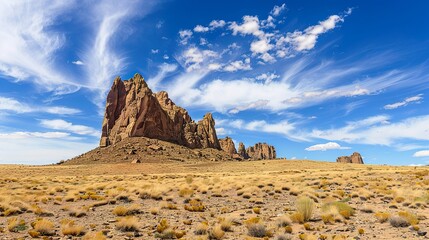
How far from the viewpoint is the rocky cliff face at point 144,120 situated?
139000mm

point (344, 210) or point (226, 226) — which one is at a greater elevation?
point (344, 210)

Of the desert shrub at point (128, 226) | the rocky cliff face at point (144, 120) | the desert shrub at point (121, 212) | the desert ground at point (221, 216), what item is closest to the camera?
the desert ground at point (221, 216)

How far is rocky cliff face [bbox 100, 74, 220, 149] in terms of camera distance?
139000 millimetres

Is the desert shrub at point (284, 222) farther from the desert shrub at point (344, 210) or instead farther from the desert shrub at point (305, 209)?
the desert shrub at point (344, 210)

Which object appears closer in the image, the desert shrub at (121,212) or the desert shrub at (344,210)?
the desert shrub at (344,210)

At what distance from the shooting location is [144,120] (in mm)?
138000

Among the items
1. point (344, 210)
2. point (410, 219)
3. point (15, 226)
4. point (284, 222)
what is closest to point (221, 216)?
point (284, 222)

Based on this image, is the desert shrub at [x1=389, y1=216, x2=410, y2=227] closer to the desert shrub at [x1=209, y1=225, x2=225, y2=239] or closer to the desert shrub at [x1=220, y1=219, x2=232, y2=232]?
the desert shrub at [x1=220, y1=219, x2=232, y2=232]

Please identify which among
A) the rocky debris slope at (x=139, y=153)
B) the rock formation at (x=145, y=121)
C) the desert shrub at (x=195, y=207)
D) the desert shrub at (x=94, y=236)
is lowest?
the desert shrub at (x=94, y=236)

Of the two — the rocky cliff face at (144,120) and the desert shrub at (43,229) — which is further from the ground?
the rocky cliff face at (144,120)

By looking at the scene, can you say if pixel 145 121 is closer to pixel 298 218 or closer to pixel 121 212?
pixel 121 212

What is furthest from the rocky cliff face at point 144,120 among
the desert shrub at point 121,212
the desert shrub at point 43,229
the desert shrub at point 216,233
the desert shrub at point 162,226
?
the desert shrub at point 216,233

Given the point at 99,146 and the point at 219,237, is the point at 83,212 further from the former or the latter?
the point at 99,146

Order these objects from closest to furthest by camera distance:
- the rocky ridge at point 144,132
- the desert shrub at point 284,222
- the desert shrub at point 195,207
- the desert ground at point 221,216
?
the desert ground at point 221,216 < the desert shrub at point 284,222 < the desert shrub at point 195,207 < the rocky ridge at point 144,132
